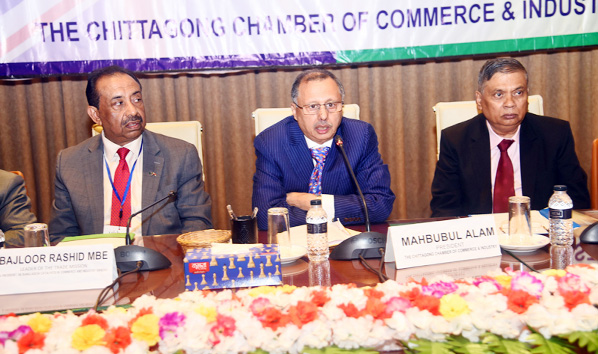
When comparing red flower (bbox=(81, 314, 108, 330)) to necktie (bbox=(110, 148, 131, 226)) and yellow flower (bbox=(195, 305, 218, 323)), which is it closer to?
yellow flower (bbox=(195, 305, 218, 323))

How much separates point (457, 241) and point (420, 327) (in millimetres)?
561

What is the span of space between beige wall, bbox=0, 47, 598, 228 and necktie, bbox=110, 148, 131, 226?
4.49 feet

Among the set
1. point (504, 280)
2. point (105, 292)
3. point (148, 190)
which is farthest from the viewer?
point (148, 190)

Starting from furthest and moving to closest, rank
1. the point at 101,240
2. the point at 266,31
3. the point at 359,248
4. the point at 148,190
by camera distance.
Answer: the point at 266,31 < the point at 148,190 < the point at 101,240 < the point at 359,248

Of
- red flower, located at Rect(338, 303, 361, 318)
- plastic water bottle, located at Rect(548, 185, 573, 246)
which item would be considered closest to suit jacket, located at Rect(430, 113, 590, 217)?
plastic water bottle, located at Rect(548, 185, 573, 246)

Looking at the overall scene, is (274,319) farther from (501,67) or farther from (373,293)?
(501,67)

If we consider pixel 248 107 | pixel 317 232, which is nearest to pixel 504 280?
pixel 317 232

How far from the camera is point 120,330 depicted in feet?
3.26

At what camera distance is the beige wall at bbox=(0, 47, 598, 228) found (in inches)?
151

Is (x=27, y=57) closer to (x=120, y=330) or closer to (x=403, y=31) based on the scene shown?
(x=403, y=31)

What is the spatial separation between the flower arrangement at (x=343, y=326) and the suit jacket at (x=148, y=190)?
53.5 inches

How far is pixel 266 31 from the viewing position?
3482 mm

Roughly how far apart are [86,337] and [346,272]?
28.8 inches

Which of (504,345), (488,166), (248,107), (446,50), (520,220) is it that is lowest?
(504,345)
